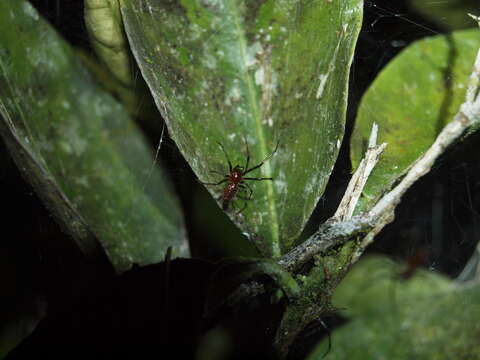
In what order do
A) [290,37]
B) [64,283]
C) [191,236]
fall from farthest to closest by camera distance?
[191,236] < [64,283] < [290,37]

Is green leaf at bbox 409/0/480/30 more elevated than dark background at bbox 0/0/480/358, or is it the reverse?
green leaf at bbox 409/0/480/30

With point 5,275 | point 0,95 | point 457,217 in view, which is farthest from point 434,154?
point 5,275

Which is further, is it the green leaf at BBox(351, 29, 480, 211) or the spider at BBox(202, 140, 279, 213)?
the green leaf at BBox(351, 29, 480, 211)

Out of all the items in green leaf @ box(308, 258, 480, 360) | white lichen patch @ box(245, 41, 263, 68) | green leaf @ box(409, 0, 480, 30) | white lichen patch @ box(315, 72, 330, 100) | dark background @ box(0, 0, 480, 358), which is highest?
green leaf @ box(409, 0, 480, 30)

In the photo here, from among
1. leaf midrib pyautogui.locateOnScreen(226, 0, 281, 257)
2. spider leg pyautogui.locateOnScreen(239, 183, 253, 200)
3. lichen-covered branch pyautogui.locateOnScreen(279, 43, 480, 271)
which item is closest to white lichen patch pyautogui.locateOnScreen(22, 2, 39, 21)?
leaf midrib pyautogui.locateOnScreen(226, 0, 281, 257)

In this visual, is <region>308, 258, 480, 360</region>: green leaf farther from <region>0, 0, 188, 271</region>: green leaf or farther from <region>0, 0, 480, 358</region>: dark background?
<region>0, 0, 188, 271</region>: green leaf

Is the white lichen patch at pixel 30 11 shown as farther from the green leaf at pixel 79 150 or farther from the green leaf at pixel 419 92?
the green leaf at pixel 419 92

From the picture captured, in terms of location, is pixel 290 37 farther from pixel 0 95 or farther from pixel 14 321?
pixel 14 321

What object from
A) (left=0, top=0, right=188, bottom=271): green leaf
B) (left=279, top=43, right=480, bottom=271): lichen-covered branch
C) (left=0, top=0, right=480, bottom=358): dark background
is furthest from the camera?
(left=0, top=0, right=480, bottom=358): dark background
